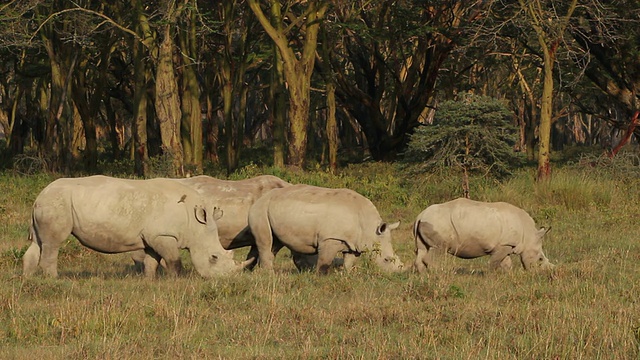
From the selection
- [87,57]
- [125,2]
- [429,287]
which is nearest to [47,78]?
[87,57]

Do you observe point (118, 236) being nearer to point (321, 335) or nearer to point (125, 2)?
point (321, 335)

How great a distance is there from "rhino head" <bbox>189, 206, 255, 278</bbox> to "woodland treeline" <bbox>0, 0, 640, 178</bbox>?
13150 mm

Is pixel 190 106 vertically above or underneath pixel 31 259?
above

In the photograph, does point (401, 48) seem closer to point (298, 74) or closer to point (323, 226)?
point (298, 74)

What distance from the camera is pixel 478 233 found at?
1295 cm

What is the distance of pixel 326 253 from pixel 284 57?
14.8 meters

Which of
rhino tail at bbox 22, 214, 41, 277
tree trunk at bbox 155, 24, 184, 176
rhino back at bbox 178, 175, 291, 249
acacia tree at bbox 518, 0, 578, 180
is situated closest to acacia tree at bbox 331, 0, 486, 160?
acacia tree at bbox 518, 0, 578, 180

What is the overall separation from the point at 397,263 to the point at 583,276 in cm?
239

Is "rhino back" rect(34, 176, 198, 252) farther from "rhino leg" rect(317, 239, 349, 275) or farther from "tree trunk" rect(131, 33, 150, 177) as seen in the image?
"tree trunk" rect(131, 33, 150, 177)

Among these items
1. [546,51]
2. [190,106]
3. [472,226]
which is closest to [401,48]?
[190,106]

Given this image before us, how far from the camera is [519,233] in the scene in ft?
43.0

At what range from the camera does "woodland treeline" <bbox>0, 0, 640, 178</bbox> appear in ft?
86.7

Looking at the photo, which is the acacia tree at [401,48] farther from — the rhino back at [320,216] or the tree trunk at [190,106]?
the rhino back at [320,216]

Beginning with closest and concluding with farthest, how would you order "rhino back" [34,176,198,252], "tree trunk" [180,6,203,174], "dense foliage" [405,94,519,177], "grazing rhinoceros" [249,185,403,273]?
"rhino back" [34,176,198,252] → "grazing rhinoceros" [249,185,403,273] → "dense foliage" [405,94,519,177] → "tree trunk" [180,6,203,174]
